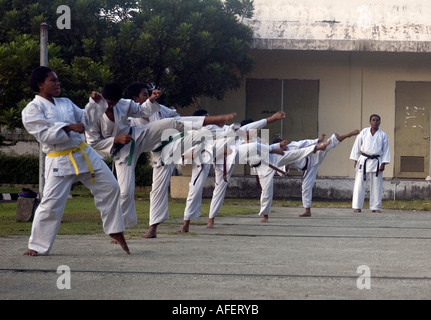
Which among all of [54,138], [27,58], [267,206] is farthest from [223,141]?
[54,138]

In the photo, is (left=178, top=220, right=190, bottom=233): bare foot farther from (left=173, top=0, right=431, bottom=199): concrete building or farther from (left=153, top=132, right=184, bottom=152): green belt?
(left=173, top=0, right=431, bottom=199): concrete building

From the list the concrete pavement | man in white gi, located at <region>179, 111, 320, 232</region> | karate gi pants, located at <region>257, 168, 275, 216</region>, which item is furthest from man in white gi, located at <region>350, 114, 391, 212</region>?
the concrete pavement

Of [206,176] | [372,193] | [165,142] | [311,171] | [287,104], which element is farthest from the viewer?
[287,104]

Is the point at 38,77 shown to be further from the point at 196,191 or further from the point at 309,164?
the point at 309,164

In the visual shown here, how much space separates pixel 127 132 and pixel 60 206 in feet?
4.95

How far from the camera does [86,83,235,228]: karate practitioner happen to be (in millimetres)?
9547

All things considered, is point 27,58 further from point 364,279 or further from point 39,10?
point 364,279

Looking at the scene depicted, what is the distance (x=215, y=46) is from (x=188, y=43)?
2.63ft

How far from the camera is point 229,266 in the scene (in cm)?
781

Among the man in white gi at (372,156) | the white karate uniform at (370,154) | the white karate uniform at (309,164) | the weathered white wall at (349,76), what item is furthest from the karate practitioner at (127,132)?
the weathered white wall at (349,76)

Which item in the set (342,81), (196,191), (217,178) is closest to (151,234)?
(196,191)

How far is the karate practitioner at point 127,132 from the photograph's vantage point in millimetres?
9547

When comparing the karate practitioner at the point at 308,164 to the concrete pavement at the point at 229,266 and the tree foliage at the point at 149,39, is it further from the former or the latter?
the tree foliage at the point at 149,39

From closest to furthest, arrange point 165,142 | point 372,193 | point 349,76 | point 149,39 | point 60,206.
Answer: point 60,206 < point 165,142 < point 372,193 < point 149,39 < point 349,76
